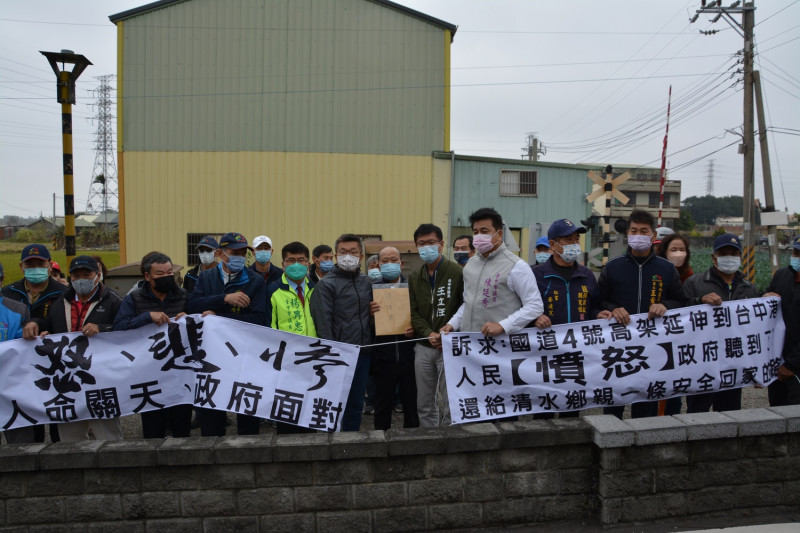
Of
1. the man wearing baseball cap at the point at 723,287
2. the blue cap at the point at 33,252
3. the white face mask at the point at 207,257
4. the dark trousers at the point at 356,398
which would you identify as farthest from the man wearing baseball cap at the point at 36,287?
the man wearing baseball cap at the point at 723,287

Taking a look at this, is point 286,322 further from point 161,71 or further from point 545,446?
point 161,71

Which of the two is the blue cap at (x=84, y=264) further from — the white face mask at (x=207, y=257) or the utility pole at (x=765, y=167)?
the utility pole at (x=765, y=167)

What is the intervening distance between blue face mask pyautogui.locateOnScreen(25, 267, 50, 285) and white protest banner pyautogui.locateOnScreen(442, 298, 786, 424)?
138 inches

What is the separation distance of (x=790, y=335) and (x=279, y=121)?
1487cm

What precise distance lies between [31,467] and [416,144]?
15117mm

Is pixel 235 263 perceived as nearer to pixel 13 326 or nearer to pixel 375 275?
pixel 13 326

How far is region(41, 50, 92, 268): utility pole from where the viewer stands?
774cm

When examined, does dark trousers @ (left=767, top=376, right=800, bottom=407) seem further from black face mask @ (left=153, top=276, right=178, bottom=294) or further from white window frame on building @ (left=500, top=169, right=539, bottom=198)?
white window frame on building @ (left=500, top=169, right=539, bottom=198)

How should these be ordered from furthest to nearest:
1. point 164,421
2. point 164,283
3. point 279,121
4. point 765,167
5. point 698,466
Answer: point 765,167
point 279,121
point 164,421
point 164,283
point 698,466

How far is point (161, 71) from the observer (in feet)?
53.4

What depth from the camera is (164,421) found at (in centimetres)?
456

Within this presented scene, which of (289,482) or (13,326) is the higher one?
(13,326)

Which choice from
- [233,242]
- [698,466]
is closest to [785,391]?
[698,466]

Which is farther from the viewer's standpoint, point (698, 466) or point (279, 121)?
point (279, 121)
